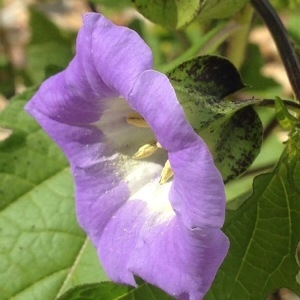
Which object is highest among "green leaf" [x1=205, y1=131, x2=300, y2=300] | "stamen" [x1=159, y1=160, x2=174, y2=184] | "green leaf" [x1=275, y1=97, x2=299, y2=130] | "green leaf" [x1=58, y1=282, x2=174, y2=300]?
"green leaf" [x1=275, y1=97, x2=299, y2=130]

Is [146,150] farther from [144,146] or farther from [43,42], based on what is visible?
[43,42]

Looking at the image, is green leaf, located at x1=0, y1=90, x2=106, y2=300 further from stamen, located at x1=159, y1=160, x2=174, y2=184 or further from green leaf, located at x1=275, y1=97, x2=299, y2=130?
green leaf, located at x1=275, y1=97, x2=299, y2=130

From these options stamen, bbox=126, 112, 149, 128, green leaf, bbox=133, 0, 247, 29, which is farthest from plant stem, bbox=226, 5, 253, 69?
stamen, bbox=126, 112, 149, 128

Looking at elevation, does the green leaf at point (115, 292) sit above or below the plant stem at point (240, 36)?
below

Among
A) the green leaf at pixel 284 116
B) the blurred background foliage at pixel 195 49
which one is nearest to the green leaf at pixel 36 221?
the blurred background foliage at pixel 195 49

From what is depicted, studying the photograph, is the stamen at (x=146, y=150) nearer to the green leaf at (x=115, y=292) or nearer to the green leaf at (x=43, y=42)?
the green leaf at (x=115, y=292)

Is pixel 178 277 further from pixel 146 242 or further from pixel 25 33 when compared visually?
pixel 25 33

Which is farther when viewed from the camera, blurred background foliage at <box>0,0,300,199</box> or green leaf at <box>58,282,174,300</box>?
blurred background foliage at <box>0,0,300,199</box>
